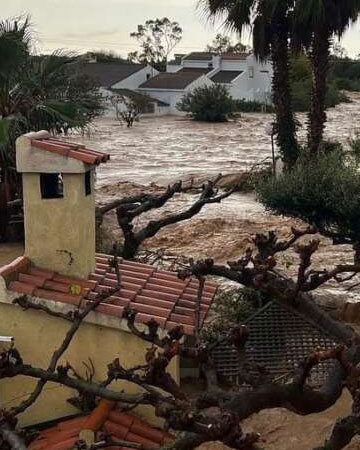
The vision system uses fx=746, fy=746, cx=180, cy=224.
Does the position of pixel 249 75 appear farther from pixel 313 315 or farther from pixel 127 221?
pixel 313 315

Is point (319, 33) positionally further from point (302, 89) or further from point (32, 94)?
point (302, 89)

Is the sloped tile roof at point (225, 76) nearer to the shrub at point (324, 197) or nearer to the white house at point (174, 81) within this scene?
the white house at point (174, 81)

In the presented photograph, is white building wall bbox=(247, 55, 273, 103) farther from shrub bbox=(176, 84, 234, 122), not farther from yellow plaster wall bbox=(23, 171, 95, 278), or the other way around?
yellow plaster wall bbox=(23, 171, 95, 278)

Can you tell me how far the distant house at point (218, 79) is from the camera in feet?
214

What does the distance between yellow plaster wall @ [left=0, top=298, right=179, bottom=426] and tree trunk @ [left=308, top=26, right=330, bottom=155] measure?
51.1 ft

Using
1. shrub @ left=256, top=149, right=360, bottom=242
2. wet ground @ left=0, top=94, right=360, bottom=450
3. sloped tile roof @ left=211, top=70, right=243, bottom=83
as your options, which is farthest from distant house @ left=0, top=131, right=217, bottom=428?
sloped tile roof @ left=211, top=70, right=243, bottom=83

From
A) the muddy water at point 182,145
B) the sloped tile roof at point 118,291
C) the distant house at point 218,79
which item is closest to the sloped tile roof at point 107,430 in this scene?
the sloped tile roof at point 118,291

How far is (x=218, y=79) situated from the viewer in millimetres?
71375

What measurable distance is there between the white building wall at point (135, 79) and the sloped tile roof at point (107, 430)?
2415 inches

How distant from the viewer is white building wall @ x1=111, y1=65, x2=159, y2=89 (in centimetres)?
6796

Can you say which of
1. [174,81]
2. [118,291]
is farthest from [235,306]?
[174,81]

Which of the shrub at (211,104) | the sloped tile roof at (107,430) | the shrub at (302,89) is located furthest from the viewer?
the shrub at (302,89)

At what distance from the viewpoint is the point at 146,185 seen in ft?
94.8

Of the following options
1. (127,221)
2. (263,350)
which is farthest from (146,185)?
(263,350)
